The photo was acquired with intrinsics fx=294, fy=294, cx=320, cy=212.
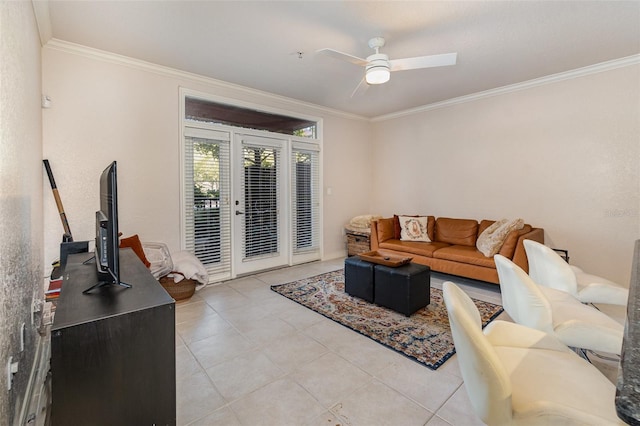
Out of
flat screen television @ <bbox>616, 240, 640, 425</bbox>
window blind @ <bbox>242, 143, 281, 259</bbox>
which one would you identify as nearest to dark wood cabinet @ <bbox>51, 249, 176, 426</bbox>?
flat screen television @ <bbox>616, 240, 640, 425</bbox>

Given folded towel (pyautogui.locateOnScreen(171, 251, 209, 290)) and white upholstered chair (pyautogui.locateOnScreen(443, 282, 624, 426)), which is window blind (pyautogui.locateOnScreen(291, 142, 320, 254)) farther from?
white upholstered chair (pyautogui.locateOnScreen(443, 282, 624, 426))

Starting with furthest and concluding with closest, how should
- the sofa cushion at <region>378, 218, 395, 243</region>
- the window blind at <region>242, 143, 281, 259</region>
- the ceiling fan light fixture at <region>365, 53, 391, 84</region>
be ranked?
the sofa cushion at <region>378, 218, 395, 243</region> < the window blind at <region>242, 143, 281, 259</region> < the ceiling fan light fixture at <region>365, 53, 391, 84</region>

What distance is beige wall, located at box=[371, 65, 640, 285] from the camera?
336 cm

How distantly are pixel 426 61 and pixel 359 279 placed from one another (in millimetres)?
2264

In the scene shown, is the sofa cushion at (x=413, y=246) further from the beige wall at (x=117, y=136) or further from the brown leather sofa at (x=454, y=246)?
the beige wall at (x=117, y=136)

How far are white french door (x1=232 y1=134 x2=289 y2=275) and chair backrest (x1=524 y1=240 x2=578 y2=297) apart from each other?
3321 mm

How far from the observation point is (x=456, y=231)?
4484 mm

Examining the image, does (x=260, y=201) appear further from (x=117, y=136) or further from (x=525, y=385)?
(x=525, y=385)

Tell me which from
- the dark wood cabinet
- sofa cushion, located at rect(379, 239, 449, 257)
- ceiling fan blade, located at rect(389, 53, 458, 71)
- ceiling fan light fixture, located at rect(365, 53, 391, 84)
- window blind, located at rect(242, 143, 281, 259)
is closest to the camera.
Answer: the dark wood cabinet

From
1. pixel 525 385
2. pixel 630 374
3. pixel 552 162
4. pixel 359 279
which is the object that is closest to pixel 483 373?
pixel 525 385

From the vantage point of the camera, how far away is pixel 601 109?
11.4ft

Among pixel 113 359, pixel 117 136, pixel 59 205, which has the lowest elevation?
pixel 113 359

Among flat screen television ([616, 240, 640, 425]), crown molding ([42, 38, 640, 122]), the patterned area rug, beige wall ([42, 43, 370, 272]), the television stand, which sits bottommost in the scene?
the patterned area rug

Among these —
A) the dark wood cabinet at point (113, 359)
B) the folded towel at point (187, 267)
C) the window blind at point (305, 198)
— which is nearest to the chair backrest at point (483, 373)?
the dark wood cabinet at point (113, 359)
